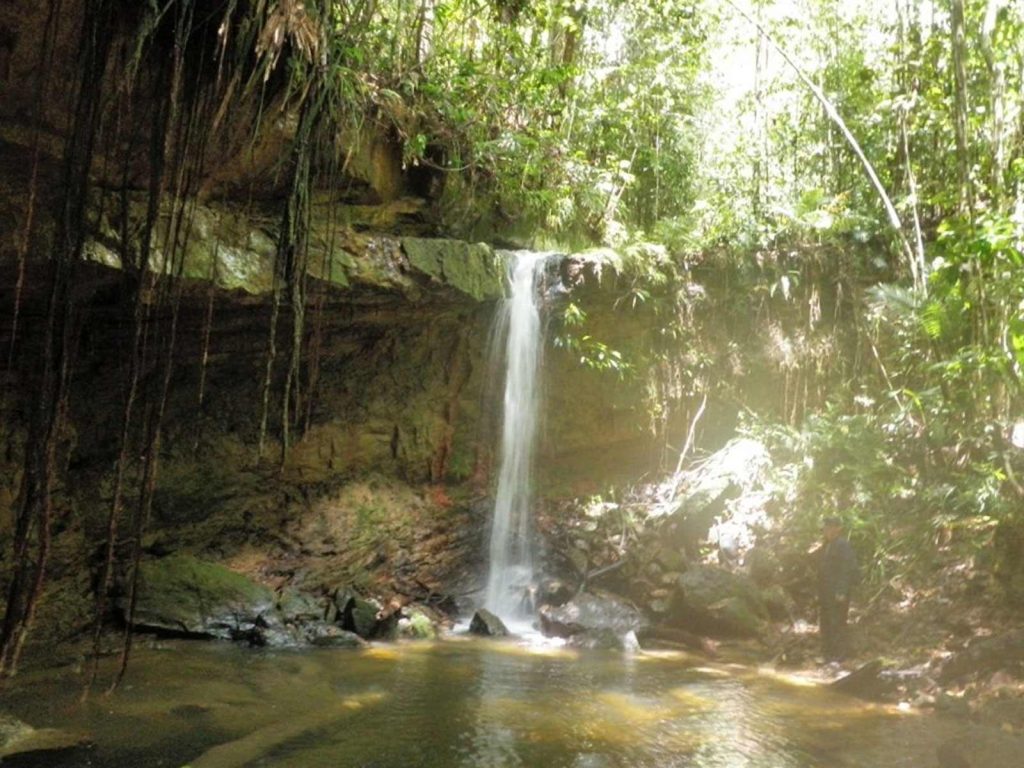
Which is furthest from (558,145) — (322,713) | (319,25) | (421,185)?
(322,713)

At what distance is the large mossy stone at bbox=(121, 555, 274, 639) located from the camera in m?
7.06

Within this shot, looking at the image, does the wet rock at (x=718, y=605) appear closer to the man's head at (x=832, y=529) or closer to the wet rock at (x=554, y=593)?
the man's head at (x=832, y=529)

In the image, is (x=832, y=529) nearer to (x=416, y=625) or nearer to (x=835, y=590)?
(x=835, y=590)

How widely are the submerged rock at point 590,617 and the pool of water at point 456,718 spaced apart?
1305 mm

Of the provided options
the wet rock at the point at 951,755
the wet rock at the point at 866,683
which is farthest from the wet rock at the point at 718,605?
the wet rock at the point at 951,755

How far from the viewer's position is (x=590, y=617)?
833cm

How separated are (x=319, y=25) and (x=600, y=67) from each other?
28.1ft

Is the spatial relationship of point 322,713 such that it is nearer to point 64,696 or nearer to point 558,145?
point 64,696

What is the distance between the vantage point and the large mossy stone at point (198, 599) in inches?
278

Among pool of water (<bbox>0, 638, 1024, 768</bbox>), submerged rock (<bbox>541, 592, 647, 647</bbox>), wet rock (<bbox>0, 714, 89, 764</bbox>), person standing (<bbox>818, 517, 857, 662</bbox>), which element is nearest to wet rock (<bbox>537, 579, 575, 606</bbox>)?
submerged rock (<bbox>541, 592, 647, 647</bbox>)

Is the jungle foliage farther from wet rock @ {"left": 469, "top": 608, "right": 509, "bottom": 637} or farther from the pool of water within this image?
wet rock @ {"left": 469, "top": 608, "right": 509, "bottom": 637}

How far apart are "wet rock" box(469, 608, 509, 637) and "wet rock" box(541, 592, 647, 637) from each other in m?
0.46

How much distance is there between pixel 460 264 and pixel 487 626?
3.95m

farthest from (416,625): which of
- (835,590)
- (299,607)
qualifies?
(835,590)
